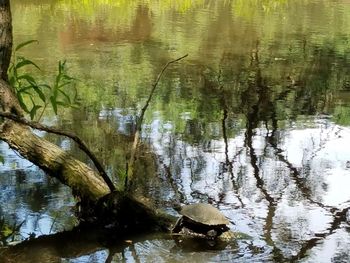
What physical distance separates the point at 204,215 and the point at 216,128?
270 centimetres

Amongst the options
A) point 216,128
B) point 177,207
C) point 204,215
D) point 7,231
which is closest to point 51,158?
point 7,231

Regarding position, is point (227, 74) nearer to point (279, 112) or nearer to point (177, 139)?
point (279, 112)

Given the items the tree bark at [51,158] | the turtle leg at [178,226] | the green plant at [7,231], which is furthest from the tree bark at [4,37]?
the turtle leg at [178,226]

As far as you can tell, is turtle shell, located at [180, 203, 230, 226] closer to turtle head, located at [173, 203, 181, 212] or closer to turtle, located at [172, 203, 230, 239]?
turtle, located at [172, 203, 230, 239]

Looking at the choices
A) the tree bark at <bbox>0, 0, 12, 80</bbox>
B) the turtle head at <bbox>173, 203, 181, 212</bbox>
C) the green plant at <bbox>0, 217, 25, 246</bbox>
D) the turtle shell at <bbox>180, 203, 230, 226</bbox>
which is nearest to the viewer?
the turtle shell at <bbox>180, 203, 230, 226</bbox>

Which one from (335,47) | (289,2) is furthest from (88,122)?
(289,2)

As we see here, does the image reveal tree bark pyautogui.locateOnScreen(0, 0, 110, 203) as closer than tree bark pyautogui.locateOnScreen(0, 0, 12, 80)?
Yes

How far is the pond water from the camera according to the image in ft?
14.2

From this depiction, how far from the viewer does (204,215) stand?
4023mm

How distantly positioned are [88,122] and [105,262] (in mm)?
3078

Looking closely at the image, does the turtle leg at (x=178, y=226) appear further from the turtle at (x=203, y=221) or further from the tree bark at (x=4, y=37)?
the tree bark at (x=4, y=37)

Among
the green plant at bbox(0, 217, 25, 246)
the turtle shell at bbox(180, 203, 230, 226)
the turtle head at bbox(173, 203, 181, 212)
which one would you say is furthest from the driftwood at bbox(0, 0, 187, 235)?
the green plant at bbox(0, 217, 25, 246)

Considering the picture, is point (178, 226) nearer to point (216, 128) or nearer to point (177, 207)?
point (177, 207)

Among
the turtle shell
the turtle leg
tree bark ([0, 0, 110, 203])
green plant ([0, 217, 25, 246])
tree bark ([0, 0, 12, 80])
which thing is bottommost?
green plant ([0, 217, 25, 246])
